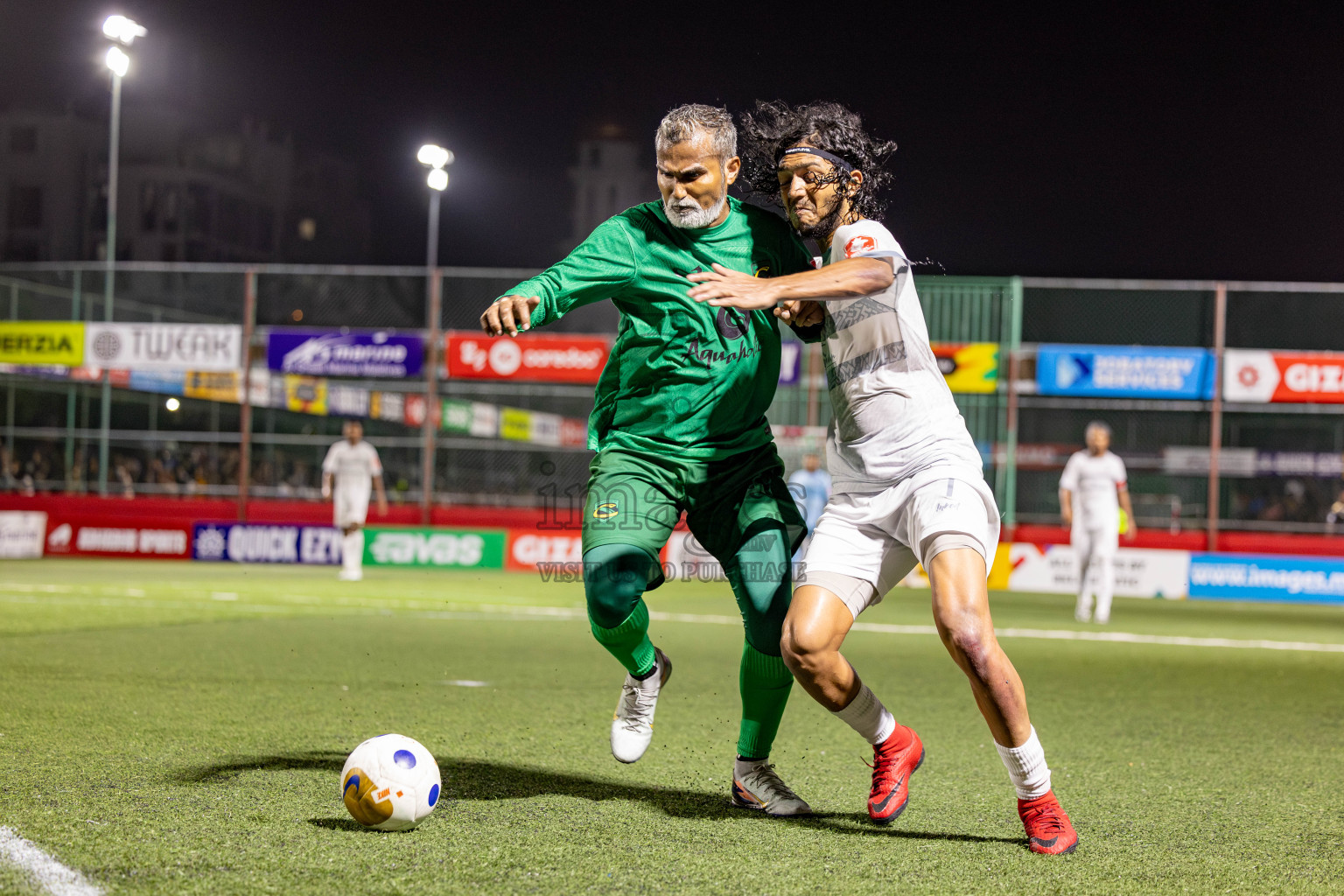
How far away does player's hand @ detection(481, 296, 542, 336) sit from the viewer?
3.70 meters

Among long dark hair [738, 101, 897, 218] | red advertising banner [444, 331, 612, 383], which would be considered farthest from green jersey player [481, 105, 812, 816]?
red advertising banner [444, 331, 612, 383]

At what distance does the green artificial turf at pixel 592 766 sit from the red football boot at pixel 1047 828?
0.06 m

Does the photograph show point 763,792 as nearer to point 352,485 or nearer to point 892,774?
point 892,774

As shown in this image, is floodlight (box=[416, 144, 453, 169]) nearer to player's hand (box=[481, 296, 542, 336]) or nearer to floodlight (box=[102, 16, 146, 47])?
floodlight (box=[102, 16, 146, 47])

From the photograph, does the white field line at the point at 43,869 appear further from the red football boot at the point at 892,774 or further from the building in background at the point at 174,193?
the building in background at the point at 174,193

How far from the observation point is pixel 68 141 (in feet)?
222

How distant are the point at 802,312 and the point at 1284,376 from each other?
17.4 m

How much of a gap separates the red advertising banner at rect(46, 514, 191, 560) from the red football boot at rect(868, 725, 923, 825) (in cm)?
Result: 1774

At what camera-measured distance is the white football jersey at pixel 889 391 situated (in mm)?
3795

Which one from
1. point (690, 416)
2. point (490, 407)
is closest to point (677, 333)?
point (690, 416)

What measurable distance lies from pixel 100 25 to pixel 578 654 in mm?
20124

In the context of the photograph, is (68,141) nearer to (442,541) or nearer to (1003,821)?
(442,541)

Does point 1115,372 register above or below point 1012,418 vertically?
above

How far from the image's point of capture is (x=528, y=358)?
69.8 feet
